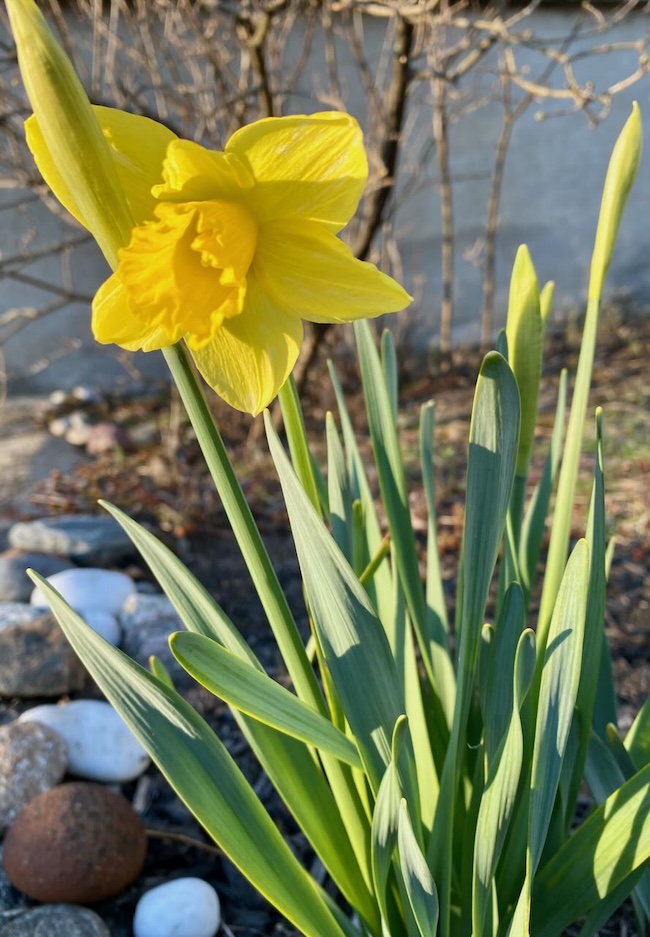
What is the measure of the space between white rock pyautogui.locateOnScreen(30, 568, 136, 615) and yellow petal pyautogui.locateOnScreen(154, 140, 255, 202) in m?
1.77

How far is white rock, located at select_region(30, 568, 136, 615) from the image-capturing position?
2283 millimetres

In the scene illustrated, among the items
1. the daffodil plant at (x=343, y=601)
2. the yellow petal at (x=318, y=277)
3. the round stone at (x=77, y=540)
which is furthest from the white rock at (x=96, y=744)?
the yellow petal at (x=318, y=277)

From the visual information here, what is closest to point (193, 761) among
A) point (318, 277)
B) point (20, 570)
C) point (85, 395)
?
point (318, 277)

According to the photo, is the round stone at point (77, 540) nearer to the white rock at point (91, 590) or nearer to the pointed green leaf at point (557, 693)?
the white rock at point (91, 590)

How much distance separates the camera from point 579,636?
81cm

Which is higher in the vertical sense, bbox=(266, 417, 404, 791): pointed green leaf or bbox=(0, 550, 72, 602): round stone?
bbox=(266, 417, 404, 791): pointed green leaf

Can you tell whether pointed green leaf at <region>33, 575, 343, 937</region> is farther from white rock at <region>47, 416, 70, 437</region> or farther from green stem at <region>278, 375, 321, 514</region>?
white rock at <region>47, 416, 70, 437</region>

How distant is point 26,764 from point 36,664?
35 centimetres

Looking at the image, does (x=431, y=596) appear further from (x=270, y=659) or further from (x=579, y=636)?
(x=270, y=659)

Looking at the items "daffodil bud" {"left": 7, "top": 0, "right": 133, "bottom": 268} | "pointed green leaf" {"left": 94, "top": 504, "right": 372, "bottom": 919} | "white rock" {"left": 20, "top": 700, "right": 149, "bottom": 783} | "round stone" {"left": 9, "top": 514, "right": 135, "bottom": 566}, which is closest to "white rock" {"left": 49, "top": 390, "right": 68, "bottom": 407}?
"round stone" {"left": 9, "top": 514, "right": 135, "bottom": 566}

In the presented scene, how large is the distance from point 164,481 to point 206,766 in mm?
2458

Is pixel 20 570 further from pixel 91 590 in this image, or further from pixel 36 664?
pixel 36 664

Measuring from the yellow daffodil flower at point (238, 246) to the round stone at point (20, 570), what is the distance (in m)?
1.82

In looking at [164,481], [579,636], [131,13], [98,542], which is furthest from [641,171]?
[579,636]
